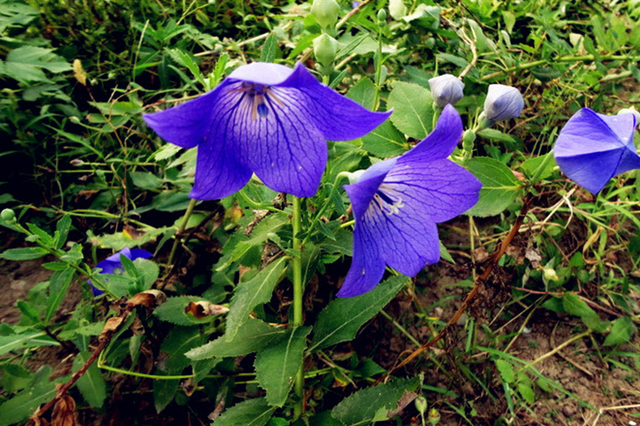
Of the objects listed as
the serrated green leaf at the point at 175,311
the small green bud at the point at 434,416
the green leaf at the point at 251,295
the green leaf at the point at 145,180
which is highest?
the green leaf at the point at 251,295

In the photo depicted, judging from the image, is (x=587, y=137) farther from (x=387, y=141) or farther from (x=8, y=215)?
(x=8, y=215)

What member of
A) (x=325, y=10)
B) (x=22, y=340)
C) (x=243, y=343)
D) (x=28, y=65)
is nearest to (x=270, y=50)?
(x=325, y=10)

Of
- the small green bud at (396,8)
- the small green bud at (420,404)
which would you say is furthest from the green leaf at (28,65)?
Answer: the small green bud at (420,404)

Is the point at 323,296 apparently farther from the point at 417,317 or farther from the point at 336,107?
the point at 336,107

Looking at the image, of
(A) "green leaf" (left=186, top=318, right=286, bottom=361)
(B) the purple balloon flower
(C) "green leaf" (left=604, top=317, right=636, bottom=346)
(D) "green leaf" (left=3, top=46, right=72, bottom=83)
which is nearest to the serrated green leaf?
(A) "green leaf" (left=186, top=318, right=286, bottom=361)

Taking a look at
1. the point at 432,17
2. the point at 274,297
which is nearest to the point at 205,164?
the point at 274,297

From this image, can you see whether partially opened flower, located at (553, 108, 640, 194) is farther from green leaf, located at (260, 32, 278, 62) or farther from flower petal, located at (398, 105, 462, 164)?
green leaf, located at (260, 32, 278, 62)

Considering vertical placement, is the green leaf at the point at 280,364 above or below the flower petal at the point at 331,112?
below

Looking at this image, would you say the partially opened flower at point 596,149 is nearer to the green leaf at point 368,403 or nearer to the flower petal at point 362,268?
the flower petal at point 362,268
